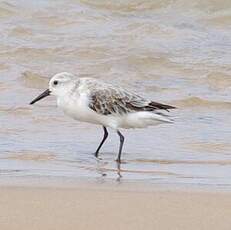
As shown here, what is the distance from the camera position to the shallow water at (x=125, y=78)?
25.5 ft

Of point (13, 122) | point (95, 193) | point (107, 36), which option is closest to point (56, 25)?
point (107, 36)

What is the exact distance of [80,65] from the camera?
1267cm

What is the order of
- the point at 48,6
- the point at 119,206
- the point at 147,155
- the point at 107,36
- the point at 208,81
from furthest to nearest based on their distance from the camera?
the point at 48,6 → the point at 107,36 → the point at 208,81 → the point at 147,155 → the point at 119,206

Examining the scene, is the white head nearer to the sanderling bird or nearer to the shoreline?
the sanderling bird

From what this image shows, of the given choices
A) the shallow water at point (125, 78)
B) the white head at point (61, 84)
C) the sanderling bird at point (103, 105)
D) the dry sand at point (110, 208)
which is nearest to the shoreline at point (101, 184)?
the dry sand at point (110, 208)

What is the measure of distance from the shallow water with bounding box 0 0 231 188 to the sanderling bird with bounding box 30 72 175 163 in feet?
0.86

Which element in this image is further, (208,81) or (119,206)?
(208,81)

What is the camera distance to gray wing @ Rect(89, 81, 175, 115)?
8.59m

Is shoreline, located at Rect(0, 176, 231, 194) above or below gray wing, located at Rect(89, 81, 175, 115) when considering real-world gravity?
below

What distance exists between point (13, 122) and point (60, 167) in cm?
199

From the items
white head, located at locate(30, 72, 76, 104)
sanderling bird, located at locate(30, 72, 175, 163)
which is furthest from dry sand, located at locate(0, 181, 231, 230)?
white head, located at locate(30, 72, 76, 104)

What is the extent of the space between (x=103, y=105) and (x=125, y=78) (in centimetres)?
355

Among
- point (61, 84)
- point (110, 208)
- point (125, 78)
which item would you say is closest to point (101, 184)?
point (110, 208)

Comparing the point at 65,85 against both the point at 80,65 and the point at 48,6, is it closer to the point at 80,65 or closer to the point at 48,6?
the point at 80,65
